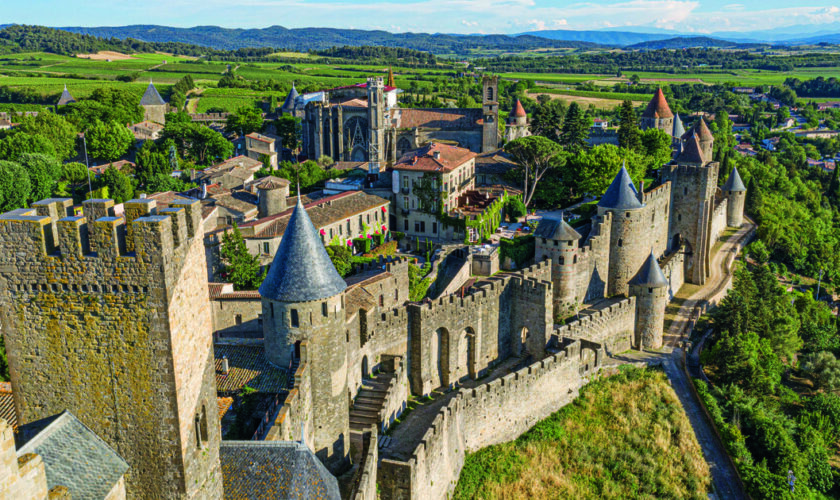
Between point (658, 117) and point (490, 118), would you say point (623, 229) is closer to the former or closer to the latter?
point (490, 118)

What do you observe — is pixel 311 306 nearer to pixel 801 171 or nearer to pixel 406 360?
pixel 406 360

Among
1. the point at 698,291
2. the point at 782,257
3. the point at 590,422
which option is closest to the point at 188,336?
the point at 590,422

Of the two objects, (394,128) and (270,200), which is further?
(394,128)

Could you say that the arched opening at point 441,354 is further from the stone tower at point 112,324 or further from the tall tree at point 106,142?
the tall tree at point 106,142

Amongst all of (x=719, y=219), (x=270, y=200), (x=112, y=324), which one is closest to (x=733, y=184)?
(x=719, y=219)

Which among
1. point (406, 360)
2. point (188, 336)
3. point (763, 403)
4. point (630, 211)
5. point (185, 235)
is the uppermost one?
point (185, 235)

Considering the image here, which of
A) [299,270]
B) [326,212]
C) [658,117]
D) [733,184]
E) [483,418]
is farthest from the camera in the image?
[658,117]
